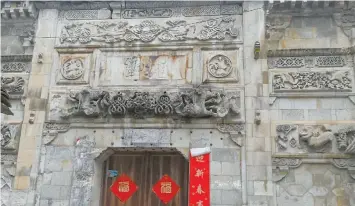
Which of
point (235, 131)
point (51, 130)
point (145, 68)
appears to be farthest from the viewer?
point (145, 68)

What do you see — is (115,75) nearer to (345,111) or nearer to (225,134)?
(225,134)

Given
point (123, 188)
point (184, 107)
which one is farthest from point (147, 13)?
point (123, 188)

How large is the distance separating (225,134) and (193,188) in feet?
4.01

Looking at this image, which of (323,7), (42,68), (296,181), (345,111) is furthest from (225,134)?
(42,68)

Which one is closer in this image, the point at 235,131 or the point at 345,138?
the point at 345,138

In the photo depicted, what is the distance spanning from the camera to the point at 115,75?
8789 millimetres

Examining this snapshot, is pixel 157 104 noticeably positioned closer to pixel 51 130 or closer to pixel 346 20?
pixel 51 130

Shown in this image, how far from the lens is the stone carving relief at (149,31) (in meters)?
8.82

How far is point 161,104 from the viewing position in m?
8.23

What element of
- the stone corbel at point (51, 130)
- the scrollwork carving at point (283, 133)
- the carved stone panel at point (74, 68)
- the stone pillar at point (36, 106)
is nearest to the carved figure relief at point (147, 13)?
the carved stone panel at point (74, 68)

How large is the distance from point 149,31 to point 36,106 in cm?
287

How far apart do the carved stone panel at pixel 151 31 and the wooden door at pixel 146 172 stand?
2.49 meters

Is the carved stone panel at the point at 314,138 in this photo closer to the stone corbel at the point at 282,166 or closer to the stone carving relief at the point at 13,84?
the stone corbel at the point at 282,166

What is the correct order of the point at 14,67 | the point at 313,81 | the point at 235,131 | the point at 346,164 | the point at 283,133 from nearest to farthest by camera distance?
the point at 346,164 → the point at 283,133 → the point at 235,131 → the point at 313,81 → the point at 14,67
